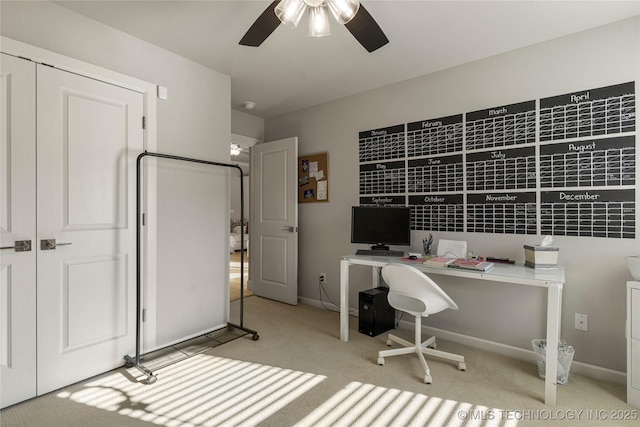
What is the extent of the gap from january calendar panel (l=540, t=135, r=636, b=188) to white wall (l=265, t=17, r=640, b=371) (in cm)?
36

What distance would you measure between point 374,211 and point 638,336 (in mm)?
2007

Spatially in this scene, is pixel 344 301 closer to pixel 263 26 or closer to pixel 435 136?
pixel 435 136

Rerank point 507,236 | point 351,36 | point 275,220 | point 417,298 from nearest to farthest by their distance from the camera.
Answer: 1. point 417,298
2. point 351,36
3. point 507,236
4. point 275,220

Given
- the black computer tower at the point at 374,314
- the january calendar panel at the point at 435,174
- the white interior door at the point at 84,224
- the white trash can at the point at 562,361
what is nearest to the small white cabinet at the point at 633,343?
the white trash can at the point at 562,361

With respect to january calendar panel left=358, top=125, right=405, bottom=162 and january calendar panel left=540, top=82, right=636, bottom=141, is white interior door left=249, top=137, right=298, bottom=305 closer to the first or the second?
january calendar panel left=358, top=125, right=405, bottom=162

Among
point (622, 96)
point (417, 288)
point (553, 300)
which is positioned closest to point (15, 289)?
point (417, 288)

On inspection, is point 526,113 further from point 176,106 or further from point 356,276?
point 176,106

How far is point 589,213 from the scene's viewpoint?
7.72 ft

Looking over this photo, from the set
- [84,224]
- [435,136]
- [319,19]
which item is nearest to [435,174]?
[435,136]

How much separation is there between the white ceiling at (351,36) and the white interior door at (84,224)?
1.89 feet

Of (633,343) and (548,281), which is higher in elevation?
(548,281)

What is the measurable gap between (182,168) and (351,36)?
5.70 ft

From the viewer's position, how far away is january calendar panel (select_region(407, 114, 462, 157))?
2.96 metres

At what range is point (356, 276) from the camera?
12.0 feet
